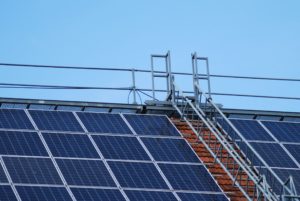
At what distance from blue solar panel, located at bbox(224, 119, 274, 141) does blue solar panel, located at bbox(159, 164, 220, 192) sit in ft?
12.8

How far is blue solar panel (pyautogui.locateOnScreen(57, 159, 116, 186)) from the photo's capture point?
35.4 m

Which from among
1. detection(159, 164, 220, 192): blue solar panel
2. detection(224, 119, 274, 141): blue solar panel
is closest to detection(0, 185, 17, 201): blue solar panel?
detection(159, 164, 220, 192): blue solar panel

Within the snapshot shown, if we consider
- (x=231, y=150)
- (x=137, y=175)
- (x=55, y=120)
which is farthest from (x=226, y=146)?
(x=55, y=120)

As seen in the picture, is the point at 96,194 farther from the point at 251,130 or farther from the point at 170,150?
the point at 251,130

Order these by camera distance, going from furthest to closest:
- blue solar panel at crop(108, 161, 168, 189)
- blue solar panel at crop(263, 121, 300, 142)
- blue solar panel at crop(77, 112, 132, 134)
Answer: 1. blue solar panel at crop(263, 121, 300, 142)
2. blue solar panel at crop(77, 112, 132, 134)
3. blue solar panel at crop(108, 161, 168, 189)

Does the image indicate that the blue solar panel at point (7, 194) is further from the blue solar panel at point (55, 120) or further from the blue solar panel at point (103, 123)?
the blue solar panel at point (103, 123)

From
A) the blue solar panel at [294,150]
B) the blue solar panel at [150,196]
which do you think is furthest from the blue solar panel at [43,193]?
the blue solar panel at [294,150]

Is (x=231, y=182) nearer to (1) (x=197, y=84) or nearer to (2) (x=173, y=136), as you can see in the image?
(2) (x=173, y=136)

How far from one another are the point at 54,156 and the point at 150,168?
3158 mm

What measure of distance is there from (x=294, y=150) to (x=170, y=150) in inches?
188

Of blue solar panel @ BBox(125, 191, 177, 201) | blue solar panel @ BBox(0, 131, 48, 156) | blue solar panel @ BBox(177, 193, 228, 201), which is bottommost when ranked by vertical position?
blue solar panel @ BBox(177, 193, 228, 201)

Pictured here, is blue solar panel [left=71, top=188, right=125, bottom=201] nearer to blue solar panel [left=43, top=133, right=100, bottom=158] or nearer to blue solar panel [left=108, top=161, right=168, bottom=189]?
blue solar panel [left=108, top=161, right=168, bottom=189]

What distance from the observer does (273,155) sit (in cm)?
3991

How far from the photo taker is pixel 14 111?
39.7 meters
